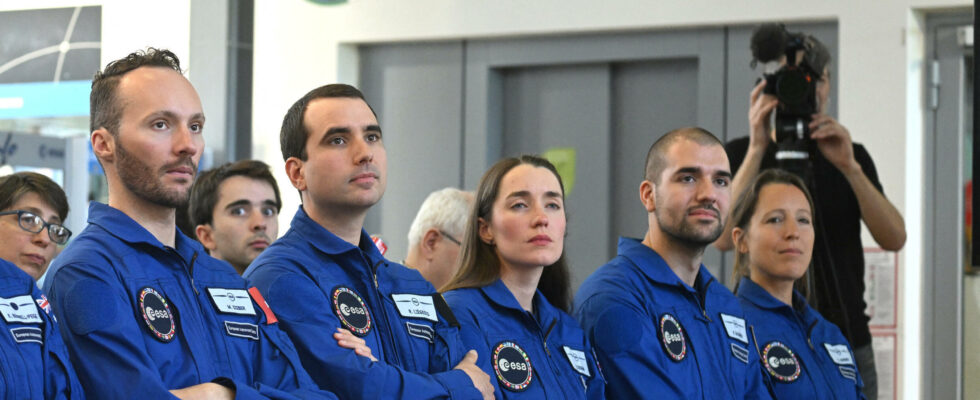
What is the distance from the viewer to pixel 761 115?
145 inches

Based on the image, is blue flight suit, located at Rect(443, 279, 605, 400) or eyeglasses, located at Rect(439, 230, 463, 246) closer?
blue flight suit, located at Rect(443, 279, 605, 400)

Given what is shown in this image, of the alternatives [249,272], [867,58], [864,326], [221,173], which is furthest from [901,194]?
[249,272]

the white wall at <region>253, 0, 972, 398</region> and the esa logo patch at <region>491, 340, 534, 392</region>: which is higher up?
the white wall at <region>253, 0, 972, 398</region>

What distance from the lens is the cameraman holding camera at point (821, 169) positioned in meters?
3.65

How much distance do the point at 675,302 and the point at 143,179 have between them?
1.51 m

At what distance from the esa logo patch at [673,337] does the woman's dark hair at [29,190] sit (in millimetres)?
1529

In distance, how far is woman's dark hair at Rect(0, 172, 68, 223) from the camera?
2705mm

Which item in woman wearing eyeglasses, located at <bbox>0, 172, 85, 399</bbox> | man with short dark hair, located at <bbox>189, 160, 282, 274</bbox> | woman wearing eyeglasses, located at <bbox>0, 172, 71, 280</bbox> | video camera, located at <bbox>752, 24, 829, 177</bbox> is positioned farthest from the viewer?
video camera, located at <bbox>752, 24, 829, 177</bbox>

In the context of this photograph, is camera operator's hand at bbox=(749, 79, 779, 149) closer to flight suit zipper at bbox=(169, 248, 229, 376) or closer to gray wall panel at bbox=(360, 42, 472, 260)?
flight suit zipper at bbox=(169, 248, 229, 376)

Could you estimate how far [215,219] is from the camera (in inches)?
137

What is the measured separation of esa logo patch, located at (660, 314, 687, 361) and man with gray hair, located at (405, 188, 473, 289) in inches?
41.8

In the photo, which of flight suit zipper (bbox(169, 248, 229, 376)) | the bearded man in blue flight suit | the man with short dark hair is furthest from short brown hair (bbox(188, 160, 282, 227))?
flight suit zipper (bbox(169, 248, 229, 376))

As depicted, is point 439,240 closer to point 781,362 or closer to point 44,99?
point 781,362

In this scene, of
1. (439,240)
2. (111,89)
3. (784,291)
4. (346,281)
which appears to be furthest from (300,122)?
(784,291)
